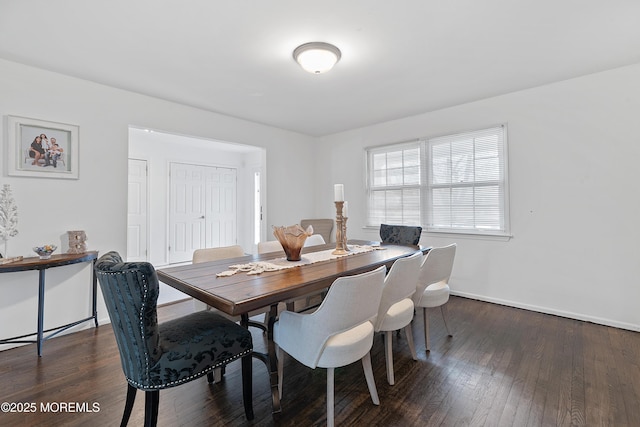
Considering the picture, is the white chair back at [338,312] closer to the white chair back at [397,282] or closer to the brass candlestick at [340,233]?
the white chair back at [397,282]

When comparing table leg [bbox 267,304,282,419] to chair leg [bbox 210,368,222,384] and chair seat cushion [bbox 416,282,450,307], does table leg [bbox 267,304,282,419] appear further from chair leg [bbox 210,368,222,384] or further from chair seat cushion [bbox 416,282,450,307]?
chair seat cushion [bbox 416,282,450,307]

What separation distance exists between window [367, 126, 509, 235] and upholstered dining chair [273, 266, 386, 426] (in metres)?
2.71

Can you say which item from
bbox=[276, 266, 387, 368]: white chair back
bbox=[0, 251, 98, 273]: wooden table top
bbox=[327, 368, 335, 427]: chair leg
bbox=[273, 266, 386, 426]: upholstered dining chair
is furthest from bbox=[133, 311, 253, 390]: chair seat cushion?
bbox=[0, 251, 98, 273]: wooden table top

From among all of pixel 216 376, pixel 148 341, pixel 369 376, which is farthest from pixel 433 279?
pixel 148 341

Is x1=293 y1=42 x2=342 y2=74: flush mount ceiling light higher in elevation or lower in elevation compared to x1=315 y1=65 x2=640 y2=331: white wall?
higher

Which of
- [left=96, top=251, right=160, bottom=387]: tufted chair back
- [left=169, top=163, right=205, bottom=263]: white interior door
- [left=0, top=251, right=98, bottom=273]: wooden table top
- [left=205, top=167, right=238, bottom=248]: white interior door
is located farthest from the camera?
[left=205, top=167, right=238, bottom=248]: white interior door

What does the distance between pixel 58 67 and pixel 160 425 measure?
3134 mm

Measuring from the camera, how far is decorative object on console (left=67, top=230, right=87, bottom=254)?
2.81 metres

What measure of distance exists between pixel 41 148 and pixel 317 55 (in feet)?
8.84

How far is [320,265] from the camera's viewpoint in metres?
2.07

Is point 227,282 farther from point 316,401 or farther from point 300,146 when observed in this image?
point 300,146

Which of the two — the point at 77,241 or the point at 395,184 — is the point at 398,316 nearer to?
the point at 395,184

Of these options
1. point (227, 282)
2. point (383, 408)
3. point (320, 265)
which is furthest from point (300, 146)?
point (383, 408)

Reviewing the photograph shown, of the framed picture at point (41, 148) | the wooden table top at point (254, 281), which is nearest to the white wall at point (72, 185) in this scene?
the framed picture at point (41, 148)
